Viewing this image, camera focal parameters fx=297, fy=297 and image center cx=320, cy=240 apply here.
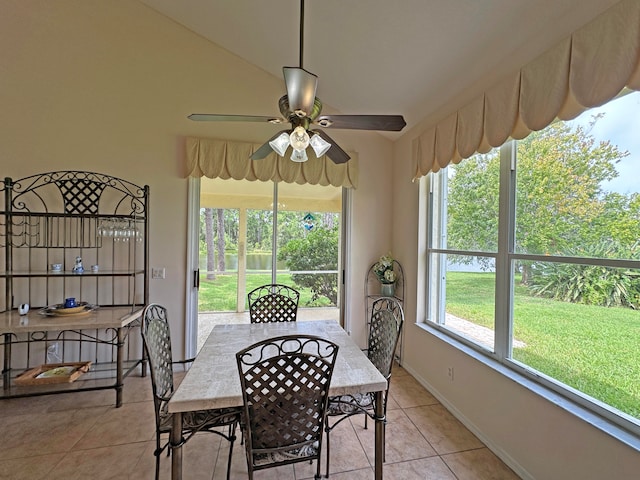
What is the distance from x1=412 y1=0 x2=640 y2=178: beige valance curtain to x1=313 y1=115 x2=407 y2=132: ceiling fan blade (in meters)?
0.75

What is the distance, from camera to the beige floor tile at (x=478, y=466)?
185cm

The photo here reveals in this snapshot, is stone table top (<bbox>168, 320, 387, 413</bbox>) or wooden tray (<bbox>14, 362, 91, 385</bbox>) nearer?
stone table top (<bbox>168, 320, 387, 413</bbox>)

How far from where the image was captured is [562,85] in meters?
1.58

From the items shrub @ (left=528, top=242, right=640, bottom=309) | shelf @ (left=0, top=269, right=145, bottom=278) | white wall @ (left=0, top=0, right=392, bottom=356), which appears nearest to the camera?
shrub @ (left=528, top=242, right=640, bottom=309)

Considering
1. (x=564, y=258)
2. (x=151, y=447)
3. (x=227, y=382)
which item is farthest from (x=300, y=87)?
(x=151, y=447)

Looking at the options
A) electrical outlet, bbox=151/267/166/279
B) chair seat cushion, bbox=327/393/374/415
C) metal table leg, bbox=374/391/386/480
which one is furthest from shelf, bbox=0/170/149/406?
metal table leg, bbox=374/391/386/480

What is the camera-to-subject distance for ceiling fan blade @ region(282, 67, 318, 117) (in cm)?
136

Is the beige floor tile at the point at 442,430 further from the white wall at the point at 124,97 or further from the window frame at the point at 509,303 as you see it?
the white wall at the point at 124,97

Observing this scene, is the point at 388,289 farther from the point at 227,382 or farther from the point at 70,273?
the point at 70,273

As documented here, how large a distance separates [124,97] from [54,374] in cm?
274

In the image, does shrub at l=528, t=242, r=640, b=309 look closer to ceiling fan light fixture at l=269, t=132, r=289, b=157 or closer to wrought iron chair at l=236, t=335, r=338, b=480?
wrought iron chair at l=236, t=335, r=338, b=480

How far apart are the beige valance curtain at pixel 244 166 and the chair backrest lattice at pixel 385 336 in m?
1.80

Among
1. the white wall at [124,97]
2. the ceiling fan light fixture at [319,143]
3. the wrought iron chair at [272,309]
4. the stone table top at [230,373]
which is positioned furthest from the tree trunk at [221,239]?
the ceiling fan light fixture at [319,143]

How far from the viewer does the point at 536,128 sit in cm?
173
